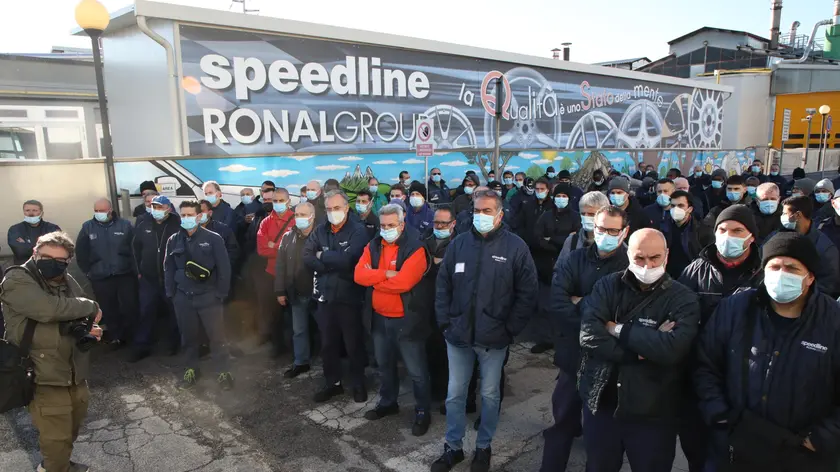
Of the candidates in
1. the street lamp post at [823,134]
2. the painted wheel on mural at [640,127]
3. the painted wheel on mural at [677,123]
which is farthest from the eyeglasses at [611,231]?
the street lamp post at [823,134]

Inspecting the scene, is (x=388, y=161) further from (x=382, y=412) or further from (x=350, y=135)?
(x=382, y=412)

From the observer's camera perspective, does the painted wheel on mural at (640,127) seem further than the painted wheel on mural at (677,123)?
No

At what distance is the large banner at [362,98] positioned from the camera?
9000 millimetres

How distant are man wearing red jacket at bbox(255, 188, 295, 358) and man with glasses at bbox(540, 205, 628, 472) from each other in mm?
3668

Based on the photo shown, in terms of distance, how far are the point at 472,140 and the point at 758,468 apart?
11415 mm

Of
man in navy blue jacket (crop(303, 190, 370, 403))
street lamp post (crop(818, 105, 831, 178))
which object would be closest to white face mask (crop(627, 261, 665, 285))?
man in navy blue jacket (crop(303, 190, 370, 403))

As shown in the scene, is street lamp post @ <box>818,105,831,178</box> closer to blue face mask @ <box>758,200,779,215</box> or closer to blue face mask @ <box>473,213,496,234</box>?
blue face mask @ <box>758,200,779,215</box>

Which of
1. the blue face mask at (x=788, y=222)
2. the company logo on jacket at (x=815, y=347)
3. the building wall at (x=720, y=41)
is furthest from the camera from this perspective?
the building wall at (x=720, y=41)

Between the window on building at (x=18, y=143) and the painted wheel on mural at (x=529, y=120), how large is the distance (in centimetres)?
1025

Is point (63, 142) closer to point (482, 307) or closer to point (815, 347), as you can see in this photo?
point (482, 307)

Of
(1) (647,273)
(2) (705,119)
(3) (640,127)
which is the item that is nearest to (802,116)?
(2) (705,119)

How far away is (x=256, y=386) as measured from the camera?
5684mm

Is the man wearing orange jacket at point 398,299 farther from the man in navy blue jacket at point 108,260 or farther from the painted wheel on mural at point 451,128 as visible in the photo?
the painted wheel on mural at point 451,128

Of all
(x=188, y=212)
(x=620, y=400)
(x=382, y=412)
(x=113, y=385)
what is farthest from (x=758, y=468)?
(x=113, y=385)
